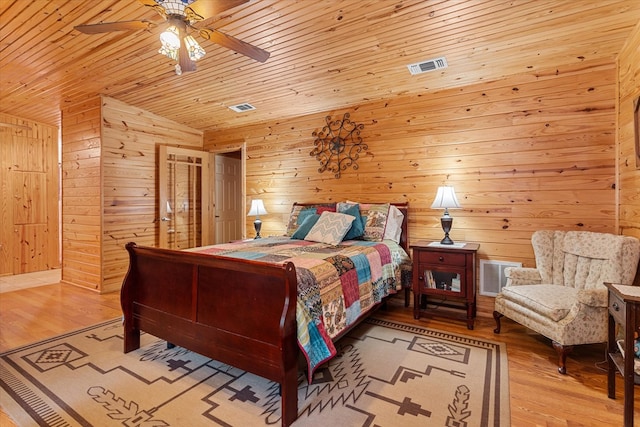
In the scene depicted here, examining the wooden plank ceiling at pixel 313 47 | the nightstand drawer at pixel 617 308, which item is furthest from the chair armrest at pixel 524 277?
the wooden plank ceiling at pixel 313 47

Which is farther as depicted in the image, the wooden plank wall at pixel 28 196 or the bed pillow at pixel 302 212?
the wooden plank wall at pixel 28 196

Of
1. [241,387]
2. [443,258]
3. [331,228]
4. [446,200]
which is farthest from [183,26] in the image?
[443,258]

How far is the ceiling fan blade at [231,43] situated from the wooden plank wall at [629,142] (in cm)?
277

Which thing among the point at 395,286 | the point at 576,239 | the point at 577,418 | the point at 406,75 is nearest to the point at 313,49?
the point at 406,75

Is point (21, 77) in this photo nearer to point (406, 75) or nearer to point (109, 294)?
point (109, 294)

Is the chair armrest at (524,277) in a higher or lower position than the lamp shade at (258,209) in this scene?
lower

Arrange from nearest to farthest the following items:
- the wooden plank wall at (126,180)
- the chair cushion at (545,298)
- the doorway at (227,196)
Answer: the chair cushion at (545,298) → the wooden plank wall at (126,180) → the doorway at (227,196)

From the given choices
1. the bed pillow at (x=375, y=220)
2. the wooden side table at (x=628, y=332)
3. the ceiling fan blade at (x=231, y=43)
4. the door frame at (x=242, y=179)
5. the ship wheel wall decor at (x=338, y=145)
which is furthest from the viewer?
the door frame at (x=242, y=179)

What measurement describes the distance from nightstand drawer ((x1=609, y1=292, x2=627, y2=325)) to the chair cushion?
1.37 feet

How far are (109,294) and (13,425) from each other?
2755 mm

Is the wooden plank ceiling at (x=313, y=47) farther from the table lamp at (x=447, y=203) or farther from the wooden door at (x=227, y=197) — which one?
the wooden door at (x=227, y=197)

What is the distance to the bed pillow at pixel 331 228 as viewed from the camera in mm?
3288

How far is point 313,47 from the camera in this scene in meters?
2.87

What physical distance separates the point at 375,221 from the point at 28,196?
5904 mm
